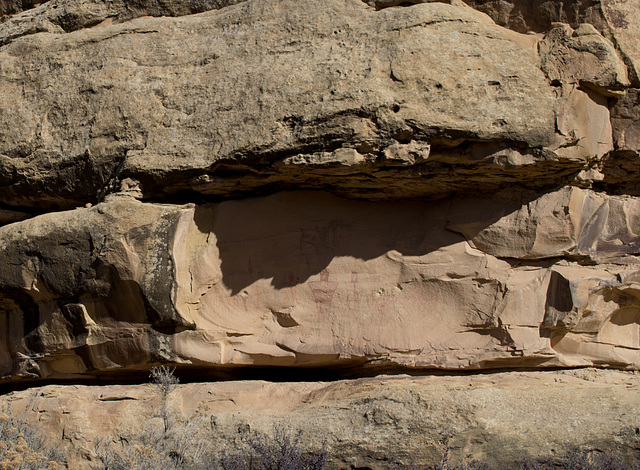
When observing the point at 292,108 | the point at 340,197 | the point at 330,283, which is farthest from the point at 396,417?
the point at 292,108

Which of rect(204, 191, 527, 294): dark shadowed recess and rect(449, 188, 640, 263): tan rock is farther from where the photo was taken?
rect(204, 191, 527, 294): dark shadowed recess

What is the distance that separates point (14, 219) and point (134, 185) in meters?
1.34

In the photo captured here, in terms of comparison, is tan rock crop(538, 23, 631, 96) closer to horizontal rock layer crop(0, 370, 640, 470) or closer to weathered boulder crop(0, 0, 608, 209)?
weathered boulder crop(0, 0, 608, 209)

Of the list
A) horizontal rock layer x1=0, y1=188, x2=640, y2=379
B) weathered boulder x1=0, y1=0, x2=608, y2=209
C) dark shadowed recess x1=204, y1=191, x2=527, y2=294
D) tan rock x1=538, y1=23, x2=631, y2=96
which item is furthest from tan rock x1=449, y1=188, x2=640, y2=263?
tan rock x1=538, y1=23, x2=631, y2=96

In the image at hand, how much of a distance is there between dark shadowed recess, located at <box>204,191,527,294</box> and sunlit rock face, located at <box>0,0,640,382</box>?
0.01 metres

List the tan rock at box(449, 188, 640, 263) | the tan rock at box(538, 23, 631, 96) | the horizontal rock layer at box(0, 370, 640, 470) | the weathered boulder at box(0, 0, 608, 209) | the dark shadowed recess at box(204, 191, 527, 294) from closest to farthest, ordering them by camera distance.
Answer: the horizontal rock layer at box(0, 370, 640, 470) < the weathered boulder at box(0, 0, 608, 209) < the tan rock at box(538, 23, 631, 96) < the tan rock at box(449, 188, 640, 263) < the dark shadowed recess at box(204, 191, 527, 294)

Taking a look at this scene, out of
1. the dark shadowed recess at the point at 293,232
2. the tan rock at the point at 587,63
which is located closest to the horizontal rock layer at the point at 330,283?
the dark shadowed recess at the point at 293,232

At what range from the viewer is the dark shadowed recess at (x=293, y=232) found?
4.94 m

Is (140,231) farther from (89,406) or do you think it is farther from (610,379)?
(610,379)

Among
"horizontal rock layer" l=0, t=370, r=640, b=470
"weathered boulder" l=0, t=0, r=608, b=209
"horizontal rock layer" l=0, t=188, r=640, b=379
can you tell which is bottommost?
"horizontal rock layer" l=0, t=370, r=640, b=470

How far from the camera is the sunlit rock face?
439 centimetres

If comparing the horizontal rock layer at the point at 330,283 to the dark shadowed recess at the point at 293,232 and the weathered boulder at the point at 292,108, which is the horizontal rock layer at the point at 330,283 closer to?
the dark shadowed recess at the point at 293,232

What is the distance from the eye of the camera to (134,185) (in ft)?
16.1

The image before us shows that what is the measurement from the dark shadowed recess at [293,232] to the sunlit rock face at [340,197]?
1 cm
